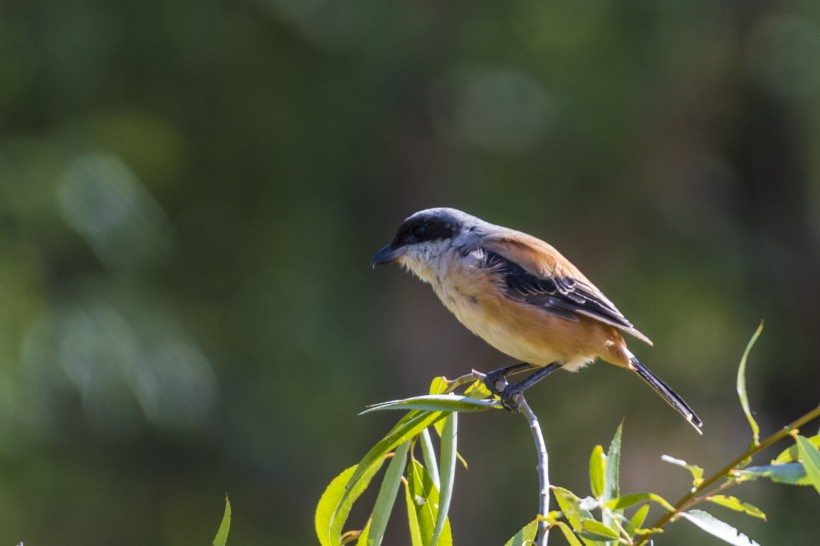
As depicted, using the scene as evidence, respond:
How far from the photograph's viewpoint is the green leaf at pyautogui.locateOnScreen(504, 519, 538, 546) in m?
2.14

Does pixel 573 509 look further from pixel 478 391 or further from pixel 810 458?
pixel 478 391

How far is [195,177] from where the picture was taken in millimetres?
8938

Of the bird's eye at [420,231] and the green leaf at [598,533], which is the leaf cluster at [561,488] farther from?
→ the bird's eye at [420,231]

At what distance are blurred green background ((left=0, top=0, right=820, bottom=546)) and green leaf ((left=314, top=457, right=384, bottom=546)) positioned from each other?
18.8ft

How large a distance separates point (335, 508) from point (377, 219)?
260 inches

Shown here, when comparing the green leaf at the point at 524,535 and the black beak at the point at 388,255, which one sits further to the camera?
the black beak at the point at 388,255

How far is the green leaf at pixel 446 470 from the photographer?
212 centimetres

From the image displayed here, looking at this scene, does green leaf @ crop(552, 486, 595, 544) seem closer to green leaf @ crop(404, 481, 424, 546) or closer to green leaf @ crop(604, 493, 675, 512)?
green leaf @ crop(604, 493, 675, 512)

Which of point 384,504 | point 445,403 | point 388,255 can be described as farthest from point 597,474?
point 388,255

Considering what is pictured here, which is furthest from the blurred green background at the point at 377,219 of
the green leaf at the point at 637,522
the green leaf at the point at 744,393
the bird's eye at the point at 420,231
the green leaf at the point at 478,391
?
the green leaf at the point at 744,393

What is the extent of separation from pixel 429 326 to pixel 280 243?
4.50ft

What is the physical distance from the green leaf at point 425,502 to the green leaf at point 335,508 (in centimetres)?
13

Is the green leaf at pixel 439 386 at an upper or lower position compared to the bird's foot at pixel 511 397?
upper

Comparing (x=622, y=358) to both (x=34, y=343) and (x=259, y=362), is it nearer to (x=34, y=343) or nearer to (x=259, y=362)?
(x=34, y=343)
